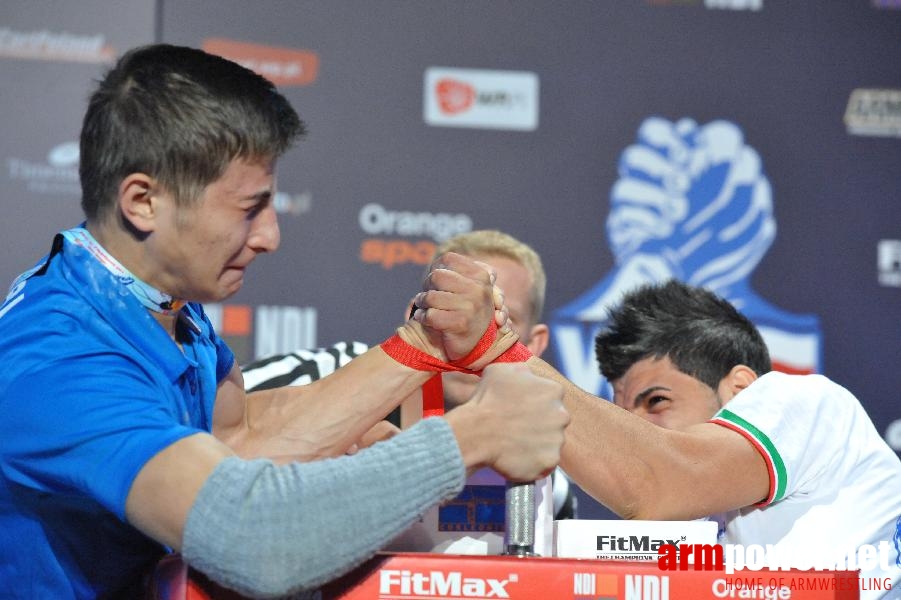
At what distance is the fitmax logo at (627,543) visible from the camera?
118cm

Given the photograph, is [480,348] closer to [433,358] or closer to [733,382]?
[433,358]

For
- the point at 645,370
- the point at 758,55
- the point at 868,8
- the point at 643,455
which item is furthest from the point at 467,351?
the point at 868,8

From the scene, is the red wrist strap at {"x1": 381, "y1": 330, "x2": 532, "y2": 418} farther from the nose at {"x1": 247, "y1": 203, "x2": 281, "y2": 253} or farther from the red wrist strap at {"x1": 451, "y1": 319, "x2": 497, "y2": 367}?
the nose at {"x1": 247, "y1": 203, "x2": 281, "y2": 253}

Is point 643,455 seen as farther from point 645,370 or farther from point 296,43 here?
point 296,43

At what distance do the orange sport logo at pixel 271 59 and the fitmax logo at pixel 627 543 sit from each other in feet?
7.60

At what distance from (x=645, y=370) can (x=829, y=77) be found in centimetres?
197

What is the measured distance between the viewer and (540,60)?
336 cm

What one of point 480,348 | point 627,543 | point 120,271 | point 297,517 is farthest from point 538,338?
point 297,517

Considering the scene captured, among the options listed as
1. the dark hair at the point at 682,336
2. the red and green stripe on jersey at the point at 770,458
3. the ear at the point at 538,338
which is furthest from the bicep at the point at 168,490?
the ear at the point at 538,338

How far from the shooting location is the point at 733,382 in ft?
6.16

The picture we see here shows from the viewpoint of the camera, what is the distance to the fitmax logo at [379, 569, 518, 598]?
990 millimetres

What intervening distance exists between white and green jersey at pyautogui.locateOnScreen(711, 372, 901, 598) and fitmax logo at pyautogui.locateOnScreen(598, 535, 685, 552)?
0.37 m

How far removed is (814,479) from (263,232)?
87 centimetres

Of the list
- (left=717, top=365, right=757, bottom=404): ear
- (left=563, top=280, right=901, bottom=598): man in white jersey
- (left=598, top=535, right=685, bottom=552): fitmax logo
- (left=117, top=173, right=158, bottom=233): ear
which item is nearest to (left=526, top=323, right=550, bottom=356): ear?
(left=717, top=365, right=757, bottom=404): ear
